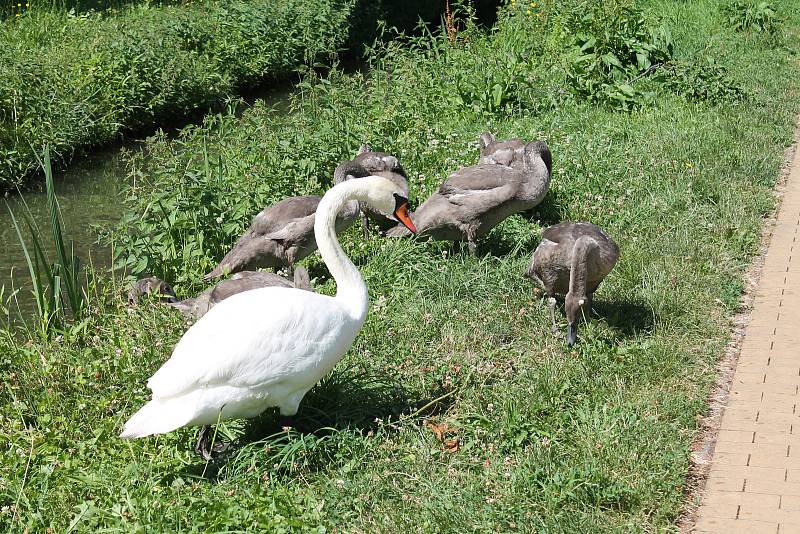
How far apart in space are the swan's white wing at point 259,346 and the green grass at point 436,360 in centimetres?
49

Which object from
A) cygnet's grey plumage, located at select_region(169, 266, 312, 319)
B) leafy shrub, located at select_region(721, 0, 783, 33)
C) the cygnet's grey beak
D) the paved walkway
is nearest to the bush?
cygnet's grey plumage, located at select_region(169, 266, 312, 319)

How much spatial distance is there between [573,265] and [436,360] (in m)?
1.14

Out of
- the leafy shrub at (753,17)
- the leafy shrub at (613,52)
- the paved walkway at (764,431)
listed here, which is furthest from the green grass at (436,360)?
the leafy shrub at (753,17)

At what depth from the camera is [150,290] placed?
7777mm

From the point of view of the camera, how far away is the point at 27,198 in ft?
40.5

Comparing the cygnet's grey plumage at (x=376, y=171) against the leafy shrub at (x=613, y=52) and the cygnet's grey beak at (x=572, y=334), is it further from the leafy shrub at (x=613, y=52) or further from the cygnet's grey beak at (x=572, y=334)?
the leafy shrub at (x=613, y=52)

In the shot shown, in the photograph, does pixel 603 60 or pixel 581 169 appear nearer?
pixel 581 169

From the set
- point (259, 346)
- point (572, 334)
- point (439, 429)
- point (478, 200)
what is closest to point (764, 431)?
point (572, 334)

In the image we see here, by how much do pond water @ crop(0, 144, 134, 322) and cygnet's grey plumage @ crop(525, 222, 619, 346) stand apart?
13.7 feet

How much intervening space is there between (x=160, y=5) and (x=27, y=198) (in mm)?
8642

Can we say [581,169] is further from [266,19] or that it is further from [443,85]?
[266,19]

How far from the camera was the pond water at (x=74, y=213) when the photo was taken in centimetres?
974

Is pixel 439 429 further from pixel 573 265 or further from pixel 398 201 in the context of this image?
pixel 573 265

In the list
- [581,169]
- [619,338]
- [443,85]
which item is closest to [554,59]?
[443,85]
